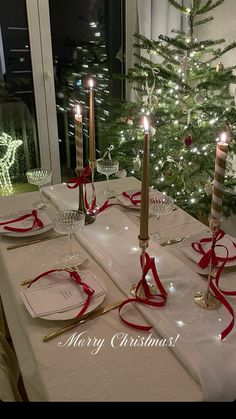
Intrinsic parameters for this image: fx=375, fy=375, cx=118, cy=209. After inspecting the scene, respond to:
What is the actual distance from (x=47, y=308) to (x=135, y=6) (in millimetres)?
2587

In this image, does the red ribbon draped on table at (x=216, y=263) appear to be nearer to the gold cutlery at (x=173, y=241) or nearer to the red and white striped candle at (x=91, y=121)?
the gold cutlery at (x=173, y=241)

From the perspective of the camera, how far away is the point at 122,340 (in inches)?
34.6

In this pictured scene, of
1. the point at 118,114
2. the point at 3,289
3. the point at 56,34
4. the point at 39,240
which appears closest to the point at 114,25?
the point at 56,34

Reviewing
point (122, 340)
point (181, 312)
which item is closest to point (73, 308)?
point (122, 340)

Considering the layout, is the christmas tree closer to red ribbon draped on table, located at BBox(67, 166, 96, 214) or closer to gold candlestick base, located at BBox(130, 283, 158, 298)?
red ribbon draped on table, located at BBox(67, 166, 96, 214)

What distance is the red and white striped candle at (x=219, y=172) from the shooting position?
2.88ft

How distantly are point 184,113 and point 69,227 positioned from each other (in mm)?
1387

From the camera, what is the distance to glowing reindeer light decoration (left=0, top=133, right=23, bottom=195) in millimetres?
2914

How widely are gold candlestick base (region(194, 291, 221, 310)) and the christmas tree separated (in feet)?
3.84

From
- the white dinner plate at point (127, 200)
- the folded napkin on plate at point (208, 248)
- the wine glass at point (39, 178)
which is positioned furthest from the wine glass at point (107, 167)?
the folded napkin on plate at point (208, 248)
